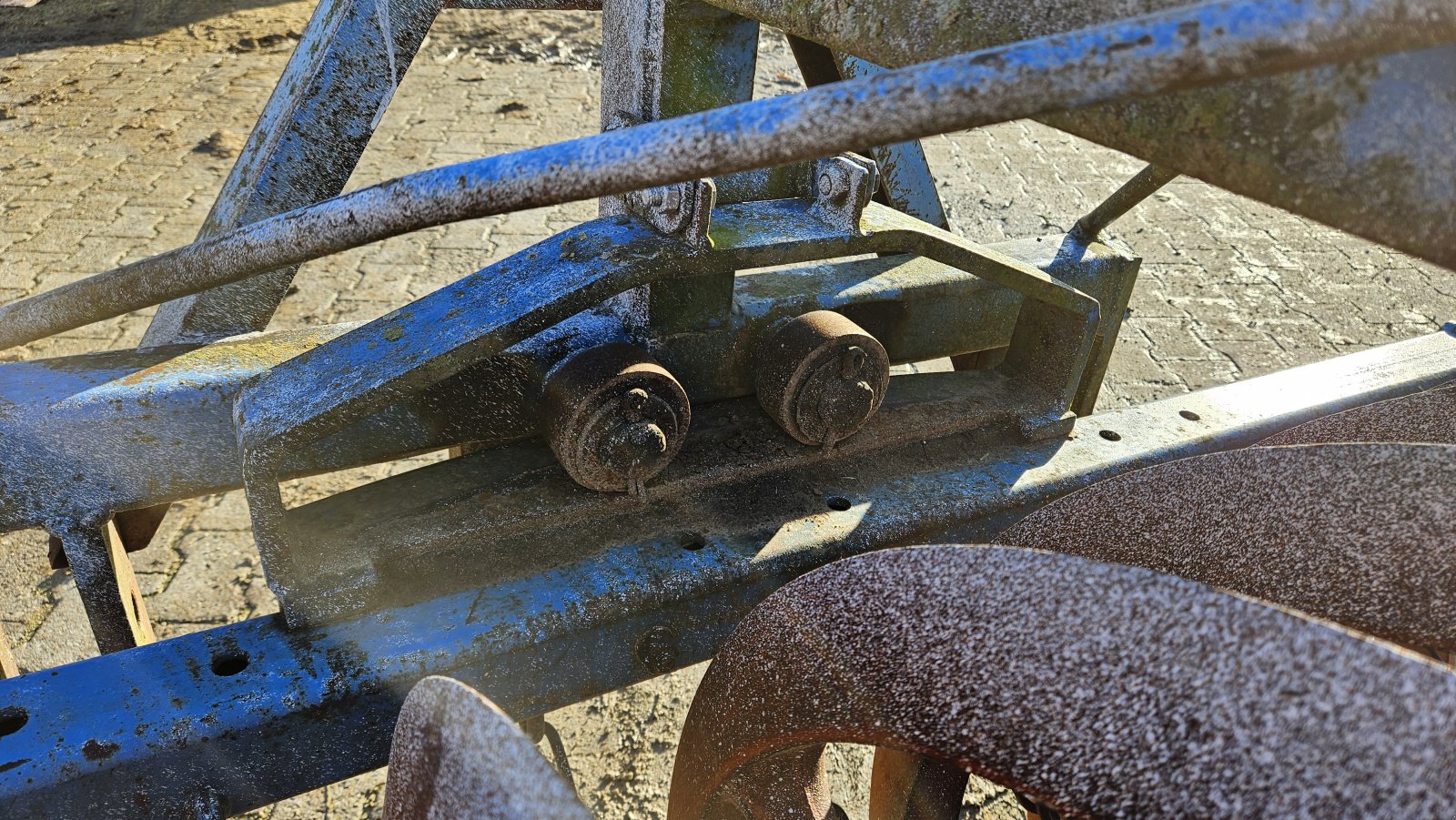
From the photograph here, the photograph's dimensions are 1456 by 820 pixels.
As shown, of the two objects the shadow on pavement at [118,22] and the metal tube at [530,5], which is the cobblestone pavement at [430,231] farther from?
the metal tube at [530,5]

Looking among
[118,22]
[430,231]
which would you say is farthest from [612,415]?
[118,22]

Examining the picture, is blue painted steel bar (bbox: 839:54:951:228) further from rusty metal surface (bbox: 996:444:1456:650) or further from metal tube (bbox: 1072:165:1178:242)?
rusty metal surface (bbox: 996:444:1456:650)

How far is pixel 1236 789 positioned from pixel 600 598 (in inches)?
33.4

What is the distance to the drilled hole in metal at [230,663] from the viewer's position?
1254 millimetres

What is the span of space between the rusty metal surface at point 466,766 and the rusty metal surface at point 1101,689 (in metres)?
0.36

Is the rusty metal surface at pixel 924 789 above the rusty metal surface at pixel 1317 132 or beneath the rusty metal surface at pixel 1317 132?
beneath

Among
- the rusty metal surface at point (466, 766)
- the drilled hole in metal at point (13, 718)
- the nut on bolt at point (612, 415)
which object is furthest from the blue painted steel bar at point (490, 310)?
the rusty metal surface at point (466, 766)

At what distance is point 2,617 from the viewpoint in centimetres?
242

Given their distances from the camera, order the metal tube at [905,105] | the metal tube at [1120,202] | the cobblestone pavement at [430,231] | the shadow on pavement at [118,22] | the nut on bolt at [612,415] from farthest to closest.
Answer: the shadow on pavement at [118,22], the cobblestone pavement at [430,231], the metal tube at [1120,202], the nut on bolt at [612,415], the metal tube at [905,105]

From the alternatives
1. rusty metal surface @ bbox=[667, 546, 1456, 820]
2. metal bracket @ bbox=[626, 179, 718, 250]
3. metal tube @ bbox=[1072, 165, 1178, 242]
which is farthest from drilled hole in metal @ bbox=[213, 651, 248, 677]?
metal tube @ bbox=[1072, 165, 1178, 242]

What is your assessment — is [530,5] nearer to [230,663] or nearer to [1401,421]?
[230,663]

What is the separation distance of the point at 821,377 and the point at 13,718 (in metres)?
1.15

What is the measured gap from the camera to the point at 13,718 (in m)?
1.16

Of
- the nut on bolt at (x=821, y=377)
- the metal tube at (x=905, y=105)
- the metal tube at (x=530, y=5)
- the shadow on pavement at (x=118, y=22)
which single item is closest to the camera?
the metal tube at (x=905, y=105)
